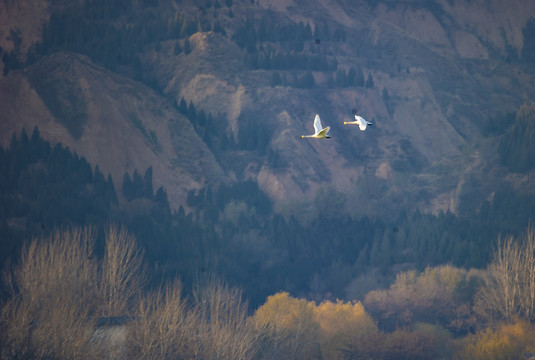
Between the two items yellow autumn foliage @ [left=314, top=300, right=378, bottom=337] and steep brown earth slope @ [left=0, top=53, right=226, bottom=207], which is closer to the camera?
yellow autumn foliage @ [left=314, top=300, right=378, bottom=337]

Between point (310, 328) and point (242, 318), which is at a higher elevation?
point (242, 318)

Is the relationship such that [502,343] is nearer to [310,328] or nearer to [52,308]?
[310,328]

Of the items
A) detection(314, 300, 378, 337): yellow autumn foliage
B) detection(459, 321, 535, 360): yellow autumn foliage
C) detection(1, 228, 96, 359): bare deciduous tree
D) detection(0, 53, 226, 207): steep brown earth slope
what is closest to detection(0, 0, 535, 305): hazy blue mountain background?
detection(0, 53, 226, 207): steep brown earth slope

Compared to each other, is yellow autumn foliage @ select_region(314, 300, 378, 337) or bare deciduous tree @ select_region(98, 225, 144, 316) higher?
bare deciduous tree @ select_region(98, 225, 144, 316)

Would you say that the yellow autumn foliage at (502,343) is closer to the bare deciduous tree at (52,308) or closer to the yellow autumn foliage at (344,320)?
the yellow autumn foliage at (344,320)

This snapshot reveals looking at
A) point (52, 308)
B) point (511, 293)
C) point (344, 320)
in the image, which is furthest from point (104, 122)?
point (52, 308)

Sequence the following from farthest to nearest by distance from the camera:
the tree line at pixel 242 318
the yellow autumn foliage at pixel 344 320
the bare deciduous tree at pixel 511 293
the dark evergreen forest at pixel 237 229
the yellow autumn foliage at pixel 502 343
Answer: the dark evergreen forest at pixel 237 229 → the bare deciduous tree at pixel 511 293 → the yellow autumn foliage at pixel 344 320 → the yellow autumn foliage at pixel 502 343 → the tree line at pixel 242 318

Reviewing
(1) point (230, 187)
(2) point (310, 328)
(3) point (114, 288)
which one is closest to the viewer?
(3) point (114, 288)

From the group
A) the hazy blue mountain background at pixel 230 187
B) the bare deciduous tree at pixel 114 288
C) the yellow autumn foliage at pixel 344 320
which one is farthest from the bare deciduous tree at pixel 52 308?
the yellow autumn foliage at pixel 344 320

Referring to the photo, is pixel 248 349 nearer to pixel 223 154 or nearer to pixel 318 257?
pixel 318 257

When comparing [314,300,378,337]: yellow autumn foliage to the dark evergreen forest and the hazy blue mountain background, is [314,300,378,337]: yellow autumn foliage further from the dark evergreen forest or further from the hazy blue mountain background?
the hazy blue mountain background
